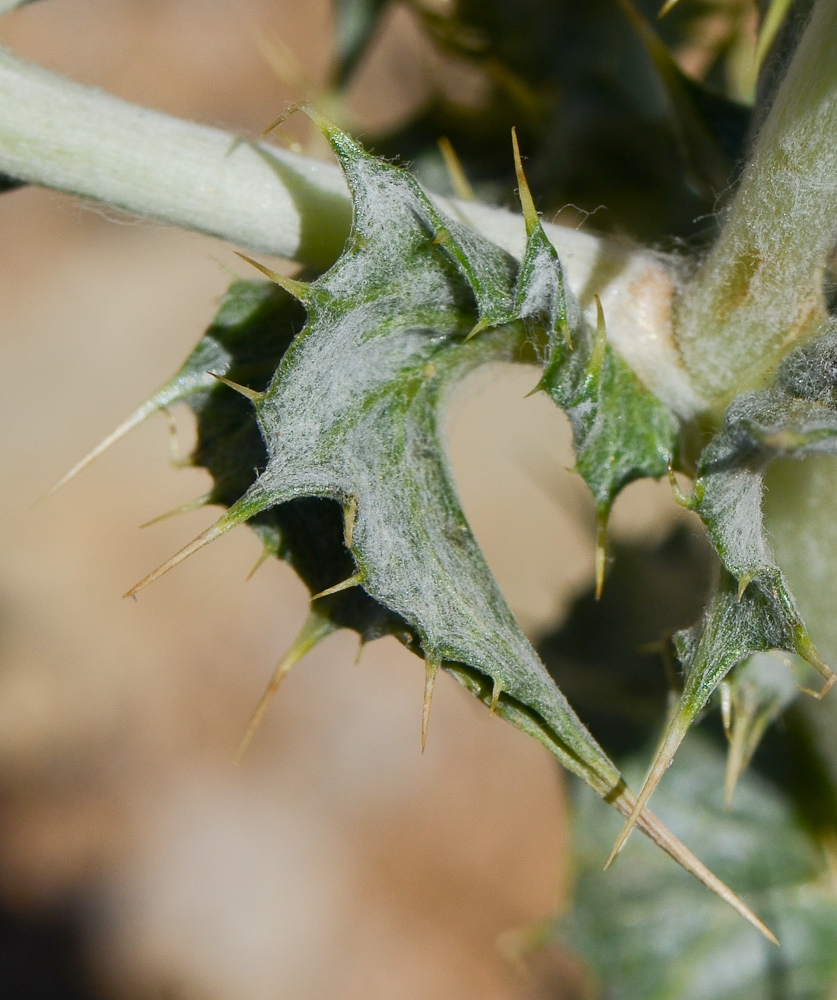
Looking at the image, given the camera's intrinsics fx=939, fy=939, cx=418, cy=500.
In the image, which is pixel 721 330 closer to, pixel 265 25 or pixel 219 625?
pixel 219 625

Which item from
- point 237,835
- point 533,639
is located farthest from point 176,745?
point 533,639

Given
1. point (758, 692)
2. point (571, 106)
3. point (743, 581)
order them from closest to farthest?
point (743, 581)
point (758, 692)
point (571, 106)

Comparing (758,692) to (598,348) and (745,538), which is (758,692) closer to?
(745,538)

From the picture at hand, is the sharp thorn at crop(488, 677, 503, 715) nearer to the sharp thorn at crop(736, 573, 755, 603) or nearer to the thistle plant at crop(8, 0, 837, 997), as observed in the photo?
the thistle plant at crop(8, 0, 837, 997)

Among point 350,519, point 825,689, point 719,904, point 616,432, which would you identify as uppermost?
point 350,519

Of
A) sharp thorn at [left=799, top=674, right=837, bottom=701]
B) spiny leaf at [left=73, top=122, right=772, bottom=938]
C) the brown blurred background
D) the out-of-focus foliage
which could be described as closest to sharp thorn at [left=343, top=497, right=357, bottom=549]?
spiny leaf at [left=73, top=122, right=772, bottom=938]

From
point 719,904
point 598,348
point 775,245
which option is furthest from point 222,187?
point 719,904

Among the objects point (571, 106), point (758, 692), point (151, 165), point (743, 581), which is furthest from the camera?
point (571, 106)
